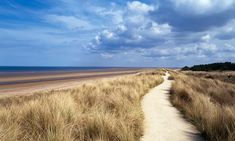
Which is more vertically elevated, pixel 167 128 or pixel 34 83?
pixel 167 128

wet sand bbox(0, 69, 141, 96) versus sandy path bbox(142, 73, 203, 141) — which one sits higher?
sandy path bbox(142, 73, 203, 141)

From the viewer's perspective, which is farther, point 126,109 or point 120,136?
point 126,109

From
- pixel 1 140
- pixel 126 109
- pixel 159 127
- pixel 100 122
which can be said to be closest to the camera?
pixel 1 140

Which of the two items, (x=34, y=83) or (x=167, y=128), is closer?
(x=167, y=128)

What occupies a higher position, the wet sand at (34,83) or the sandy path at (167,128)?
the sandy path at (167,128)

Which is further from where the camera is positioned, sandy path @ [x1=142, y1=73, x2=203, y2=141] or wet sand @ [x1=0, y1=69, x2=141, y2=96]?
wet sand @ [x1=0, y1=69, x2=141, y2=96]

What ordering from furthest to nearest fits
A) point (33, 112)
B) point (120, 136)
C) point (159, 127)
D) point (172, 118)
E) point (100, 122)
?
point (172, 118) → point (159, 127) → point (33, 112) → point (100, 122) → point (120, 136)

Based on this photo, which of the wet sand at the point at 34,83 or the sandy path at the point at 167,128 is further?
the wet sand at the point at 34,83

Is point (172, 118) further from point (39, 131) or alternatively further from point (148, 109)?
point (39, 131)

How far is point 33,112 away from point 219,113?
516 cm

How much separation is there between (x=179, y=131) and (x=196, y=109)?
2290 millimetres

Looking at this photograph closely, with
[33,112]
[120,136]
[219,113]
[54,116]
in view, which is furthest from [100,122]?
[219,113]

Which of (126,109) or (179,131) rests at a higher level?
(126,109)

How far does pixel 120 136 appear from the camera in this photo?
17.0 feet
